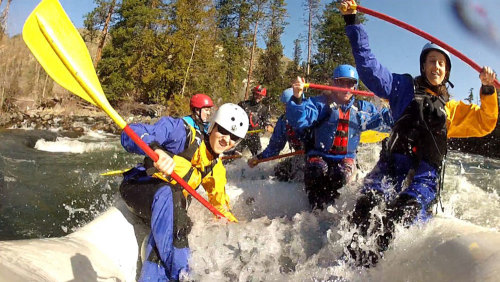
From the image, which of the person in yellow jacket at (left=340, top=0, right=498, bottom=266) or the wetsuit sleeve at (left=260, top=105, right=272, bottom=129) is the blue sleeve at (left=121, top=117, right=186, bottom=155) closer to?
the person in yellow jacket at (left=340, top=0, right=498, bottom=266)

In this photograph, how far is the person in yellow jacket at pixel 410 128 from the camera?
243 cm

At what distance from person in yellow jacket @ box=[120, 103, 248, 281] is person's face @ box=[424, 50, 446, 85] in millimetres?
1498

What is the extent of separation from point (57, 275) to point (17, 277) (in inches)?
14.6

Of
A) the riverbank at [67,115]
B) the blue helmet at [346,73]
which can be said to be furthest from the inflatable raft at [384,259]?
the riverbank at [67,115]

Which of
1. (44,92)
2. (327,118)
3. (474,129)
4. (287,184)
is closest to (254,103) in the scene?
(287,184)

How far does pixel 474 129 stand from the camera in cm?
280

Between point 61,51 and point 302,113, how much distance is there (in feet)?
7.54

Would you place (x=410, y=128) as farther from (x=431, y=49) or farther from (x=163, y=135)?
(x=163, y=135)

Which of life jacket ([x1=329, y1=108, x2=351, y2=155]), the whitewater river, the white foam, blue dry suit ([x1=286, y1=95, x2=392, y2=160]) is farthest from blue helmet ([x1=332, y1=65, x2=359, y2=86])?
the white foam

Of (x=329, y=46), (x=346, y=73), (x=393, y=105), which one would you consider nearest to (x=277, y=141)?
(x=346, y=73)

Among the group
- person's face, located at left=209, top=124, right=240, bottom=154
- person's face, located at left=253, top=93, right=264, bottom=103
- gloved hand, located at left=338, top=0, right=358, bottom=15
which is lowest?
person's face, located at left=209, top=124, right=240, bottom=154

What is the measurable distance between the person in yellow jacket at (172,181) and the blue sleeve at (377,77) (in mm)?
1070

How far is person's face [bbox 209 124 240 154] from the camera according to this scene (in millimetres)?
3051

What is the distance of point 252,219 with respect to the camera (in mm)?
3848
